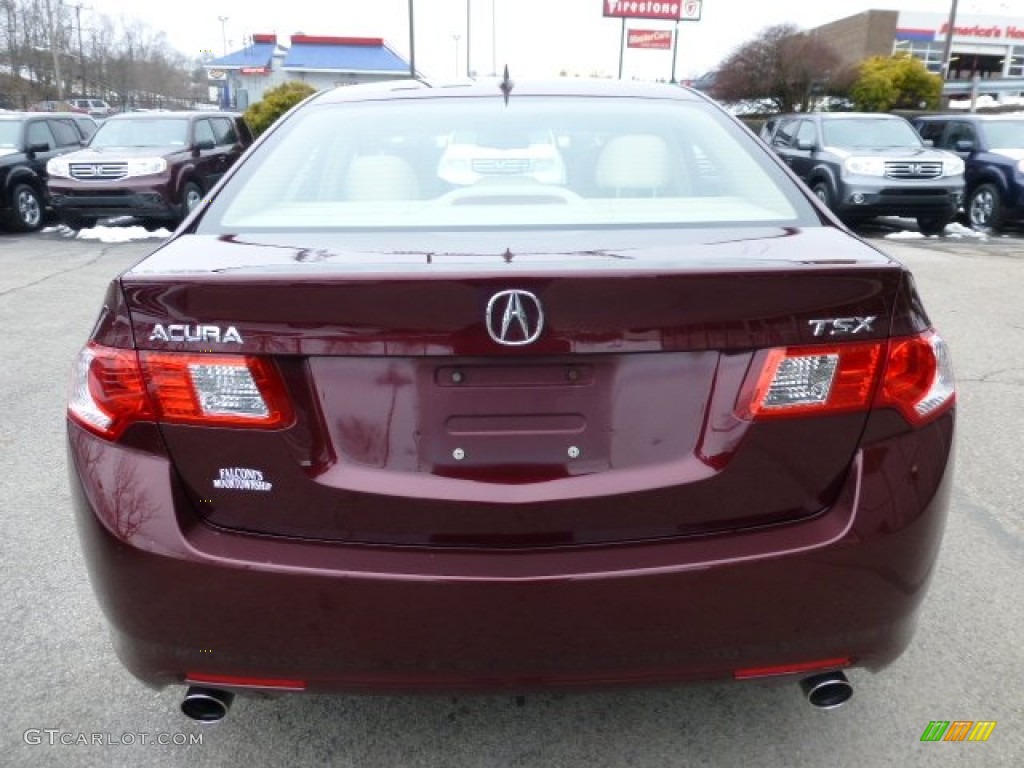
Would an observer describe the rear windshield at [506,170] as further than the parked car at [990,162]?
No

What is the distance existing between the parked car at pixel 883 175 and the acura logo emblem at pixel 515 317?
11522 mm

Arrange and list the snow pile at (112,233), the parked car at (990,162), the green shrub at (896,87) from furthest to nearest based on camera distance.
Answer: the green shrub at (896,87) < the parked car at (990,162) < the snow pile at (112,233)

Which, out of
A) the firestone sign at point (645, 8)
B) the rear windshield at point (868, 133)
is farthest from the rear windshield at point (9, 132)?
the firestone sign at point (645, 8)

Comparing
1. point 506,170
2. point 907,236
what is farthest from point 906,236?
point 506,170

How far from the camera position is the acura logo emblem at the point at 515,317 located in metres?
1.67

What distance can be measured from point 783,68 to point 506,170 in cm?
3299

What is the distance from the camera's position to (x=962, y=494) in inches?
153

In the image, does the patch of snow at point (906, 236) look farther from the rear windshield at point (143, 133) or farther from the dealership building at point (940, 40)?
the dealership building at point (940, 40)

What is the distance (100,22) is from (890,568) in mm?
95642

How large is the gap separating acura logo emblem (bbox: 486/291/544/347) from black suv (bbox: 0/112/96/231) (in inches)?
529

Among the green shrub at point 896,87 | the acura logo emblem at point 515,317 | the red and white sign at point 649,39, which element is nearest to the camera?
the acura logo emblem at point 515,317

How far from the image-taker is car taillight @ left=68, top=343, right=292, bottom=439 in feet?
5.67

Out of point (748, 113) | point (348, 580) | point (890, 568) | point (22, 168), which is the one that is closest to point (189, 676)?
point (348, 580)

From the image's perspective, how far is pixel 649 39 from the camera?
59750mm
